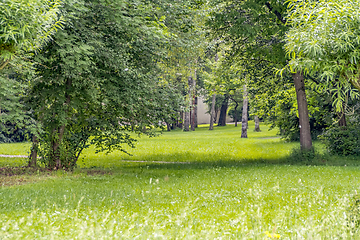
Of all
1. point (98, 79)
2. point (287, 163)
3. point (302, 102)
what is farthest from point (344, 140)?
point (98, 79)

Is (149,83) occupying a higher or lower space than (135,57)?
lower

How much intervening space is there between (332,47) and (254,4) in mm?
10721

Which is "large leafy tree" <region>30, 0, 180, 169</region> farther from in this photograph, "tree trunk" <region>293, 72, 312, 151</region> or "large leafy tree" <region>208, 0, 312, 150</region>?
"tree trunk" <region>293, 72, 312, 151</region>

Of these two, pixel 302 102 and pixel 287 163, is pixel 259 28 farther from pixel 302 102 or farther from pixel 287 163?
pixel 287 163

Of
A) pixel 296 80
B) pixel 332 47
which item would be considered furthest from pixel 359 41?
pixel 296 80

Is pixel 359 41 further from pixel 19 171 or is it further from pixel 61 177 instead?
pixel 19 171

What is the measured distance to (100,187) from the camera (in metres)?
10.3

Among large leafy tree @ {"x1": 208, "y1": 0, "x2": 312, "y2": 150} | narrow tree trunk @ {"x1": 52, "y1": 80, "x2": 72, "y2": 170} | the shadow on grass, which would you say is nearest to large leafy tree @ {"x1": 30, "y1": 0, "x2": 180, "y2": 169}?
narrow tree trunk @ {"x1": 52, "y1": 80, "x2": 72, "y2": 170}

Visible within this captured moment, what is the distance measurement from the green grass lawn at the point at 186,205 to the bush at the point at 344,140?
1.38 meters

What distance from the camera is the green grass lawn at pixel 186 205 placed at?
4.25 metres

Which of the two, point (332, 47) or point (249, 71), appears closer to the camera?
point (332, 47)

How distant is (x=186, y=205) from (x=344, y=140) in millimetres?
15776

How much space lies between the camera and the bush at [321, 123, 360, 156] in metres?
19.3

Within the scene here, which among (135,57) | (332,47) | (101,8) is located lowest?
(332,47)
